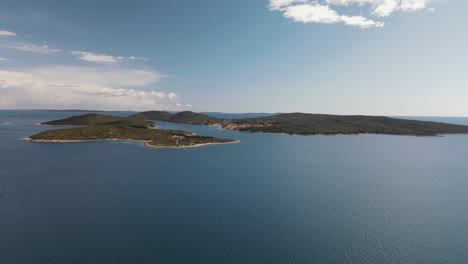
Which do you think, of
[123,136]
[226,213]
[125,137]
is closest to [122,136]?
[123,136]

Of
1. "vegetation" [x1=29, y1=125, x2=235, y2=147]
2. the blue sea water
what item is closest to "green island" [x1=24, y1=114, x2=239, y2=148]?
"vegetation" [x1=29, y1=125, x2=235, y2=147]

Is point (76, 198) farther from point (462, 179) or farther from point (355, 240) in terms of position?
point (462, 179)

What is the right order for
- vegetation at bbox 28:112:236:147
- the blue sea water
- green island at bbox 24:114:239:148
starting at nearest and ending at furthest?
the blue sea water
green island at bbox 24:114:239:148
vegetation at bbox 28:112:236:147

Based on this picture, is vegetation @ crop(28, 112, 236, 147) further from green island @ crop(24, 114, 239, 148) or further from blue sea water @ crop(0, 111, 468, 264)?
blue sea water @ crop(0, 111, 468, 264)

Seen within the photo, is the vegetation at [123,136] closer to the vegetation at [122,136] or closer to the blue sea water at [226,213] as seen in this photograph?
the vegetation at [122,136]

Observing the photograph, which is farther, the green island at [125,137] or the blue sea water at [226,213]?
the green island at [125,137]

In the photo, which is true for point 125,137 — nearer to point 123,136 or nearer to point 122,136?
point 123,136

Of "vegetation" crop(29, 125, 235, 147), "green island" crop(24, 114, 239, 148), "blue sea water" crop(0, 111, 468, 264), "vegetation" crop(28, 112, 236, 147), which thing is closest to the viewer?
"blue sea water" crop(0, 111, 468, 264)

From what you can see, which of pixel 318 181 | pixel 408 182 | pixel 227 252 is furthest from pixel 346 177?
pixel 227 252

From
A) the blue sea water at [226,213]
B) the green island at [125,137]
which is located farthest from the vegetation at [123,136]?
the blue sea water at [226,213]
